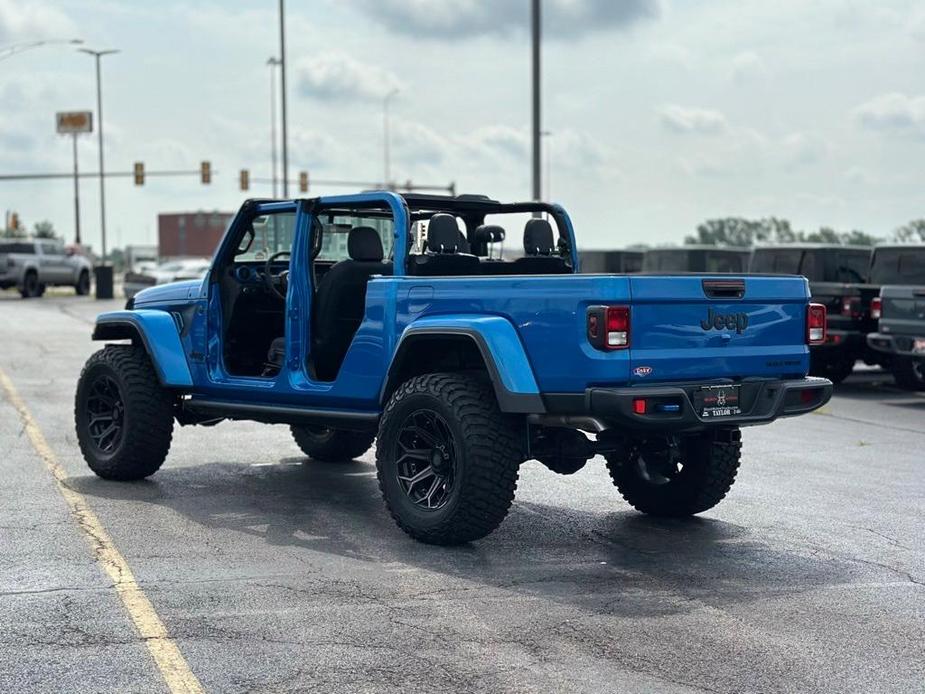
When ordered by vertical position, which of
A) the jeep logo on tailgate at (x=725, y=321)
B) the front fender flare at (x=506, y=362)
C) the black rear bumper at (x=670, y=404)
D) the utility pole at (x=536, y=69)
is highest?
the utility pole at (x=536, y=69)

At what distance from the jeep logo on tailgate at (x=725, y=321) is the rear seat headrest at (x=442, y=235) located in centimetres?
165

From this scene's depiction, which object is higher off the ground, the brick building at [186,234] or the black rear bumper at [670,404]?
the brick building at [186,234]

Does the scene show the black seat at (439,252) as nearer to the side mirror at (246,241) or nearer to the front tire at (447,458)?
the front tire at (447,458)

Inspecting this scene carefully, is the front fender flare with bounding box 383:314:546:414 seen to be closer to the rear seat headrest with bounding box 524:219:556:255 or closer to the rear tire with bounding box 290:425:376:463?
the rear seat headrest with bounding box 524:219:556:255

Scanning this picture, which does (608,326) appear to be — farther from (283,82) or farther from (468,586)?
(283,82)

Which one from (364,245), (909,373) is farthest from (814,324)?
(909,373)

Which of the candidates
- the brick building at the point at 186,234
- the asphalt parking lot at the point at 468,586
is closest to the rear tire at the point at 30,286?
the asphalt parking lot at the point at 468,586

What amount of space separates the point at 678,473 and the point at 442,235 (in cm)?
202

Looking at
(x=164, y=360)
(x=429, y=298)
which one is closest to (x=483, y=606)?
(x=429, y=298)

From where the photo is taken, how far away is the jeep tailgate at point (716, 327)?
694 cm

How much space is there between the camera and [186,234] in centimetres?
15025

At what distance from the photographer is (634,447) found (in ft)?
25.6

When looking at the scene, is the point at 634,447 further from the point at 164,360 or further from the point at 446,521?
the point at 164,360

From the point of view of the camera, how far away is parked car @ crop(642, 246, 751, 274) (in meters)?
27.3
